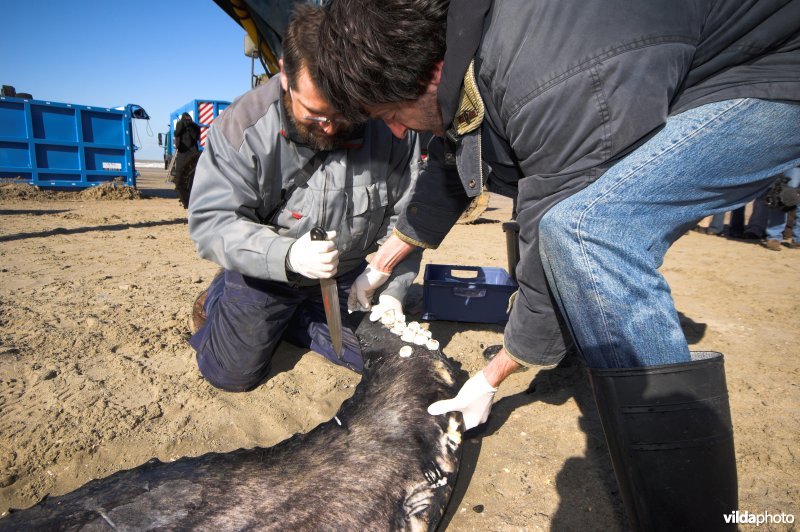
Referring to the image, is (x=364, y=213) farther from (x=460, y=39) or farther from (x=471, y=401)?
(x=460, y=39)

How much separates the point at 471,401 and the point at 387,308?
855 mm

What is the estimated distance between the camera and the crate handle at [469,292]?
3285mm

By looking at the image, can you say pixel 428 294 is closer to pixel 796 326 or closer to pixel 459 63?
pixel 459 63

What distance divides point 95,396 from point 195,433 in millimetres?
613

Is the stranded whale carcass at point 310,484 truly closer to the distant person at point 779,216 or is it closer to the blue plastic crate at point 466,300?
the blue plastic crate at point 466,300

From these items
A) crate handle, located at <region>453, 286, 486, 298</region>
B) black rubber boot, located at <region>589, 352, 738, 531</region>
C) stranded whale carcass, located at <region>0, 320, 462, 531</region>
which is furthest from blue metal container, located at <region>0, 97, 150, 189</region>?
black rubber boot, located at <region>589, 352, 738, 531</region>

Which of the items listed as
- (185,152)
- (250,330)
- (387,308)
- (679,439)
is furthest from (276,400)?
(185,152)

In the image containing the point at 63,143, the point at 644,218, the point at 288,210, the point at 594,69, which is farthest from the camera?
the point at 63,143

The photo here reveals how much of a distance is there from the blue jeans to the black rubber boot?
63 mm

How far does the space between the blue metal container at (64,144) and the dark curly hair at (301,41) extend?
10.9 metres

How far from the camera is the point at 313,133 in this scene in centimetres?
244

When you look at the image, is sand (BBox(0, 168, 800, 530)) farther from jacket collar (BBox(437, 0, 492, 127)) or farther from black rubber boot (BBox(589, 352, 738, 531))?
jacket collar (BBox(437, 0, 492, 127))

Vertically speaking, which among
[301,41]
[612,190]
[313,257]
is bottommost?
[313,257]

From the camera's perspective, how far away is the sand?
72.3 inches
